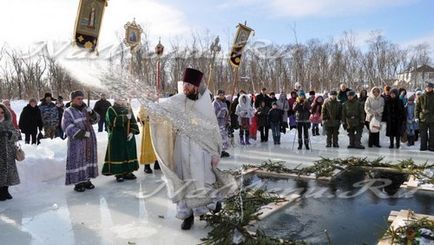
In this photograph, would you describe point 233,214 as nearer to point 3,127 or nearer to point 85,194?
point 85,194

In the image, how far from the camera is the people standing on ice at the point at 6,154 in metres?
5.81

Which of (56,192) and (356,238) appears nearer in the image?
(356,238)

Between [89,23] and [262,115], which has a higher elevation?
[89,23]

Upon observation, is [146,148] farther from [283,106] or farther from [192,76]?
[283,106]

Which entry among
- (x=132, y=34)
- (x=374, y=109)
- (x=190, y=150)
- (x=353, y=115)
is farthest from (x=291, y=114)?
(x=190, y=150)

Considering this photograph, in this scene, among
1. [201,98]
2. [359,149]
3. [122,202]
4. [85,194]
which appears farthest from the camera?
[359,149]

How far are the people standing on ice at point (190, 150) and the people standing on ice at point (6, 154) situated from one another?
269 centimetres

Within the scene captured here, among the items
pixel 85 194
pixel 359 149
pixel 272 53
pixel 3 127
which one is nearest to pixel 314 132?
pixel 359 149

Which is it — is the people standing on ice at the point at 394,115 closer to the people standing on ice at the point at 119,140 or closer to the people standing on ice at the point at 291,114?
the people standing on ice at the point at 291,114

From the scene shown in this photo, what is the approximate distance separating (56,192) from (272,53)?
120 ft

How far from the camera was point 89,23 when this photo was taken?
7043 mm

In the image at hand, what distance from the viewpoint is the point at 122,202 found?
5.68 m

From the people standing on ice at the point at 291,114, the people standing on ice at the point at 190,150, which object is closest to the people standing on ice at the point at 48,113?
the people standing on ice at the point at 291,114

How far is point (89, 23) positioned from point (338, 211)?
16.5 ft
